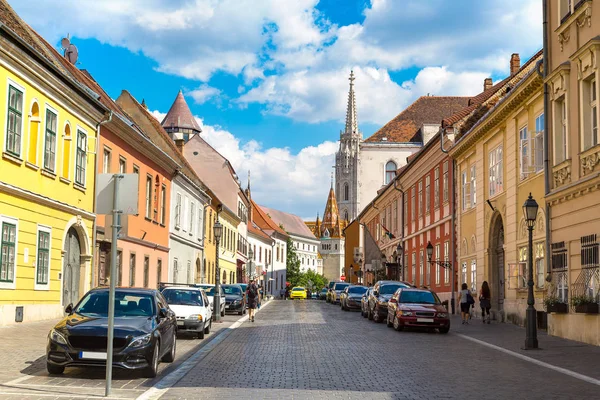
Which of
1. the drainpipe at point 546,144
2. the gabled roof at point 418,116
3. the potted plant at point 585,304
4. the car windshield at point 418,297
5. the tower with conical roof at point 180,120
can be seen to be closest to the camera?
the potted plant at point 585,304

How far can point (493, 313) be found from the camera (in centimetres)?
3130

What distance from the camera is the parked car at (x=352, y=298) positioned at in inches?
1740

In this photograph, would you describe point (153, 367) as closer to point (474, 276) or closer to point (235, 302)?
point (474, 276)

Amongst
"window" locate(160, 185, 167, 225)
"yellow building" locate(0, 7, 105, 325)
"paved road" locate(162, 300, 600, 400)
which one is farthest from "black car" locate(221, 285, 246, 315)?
"paved road" locate(162, 300, 600, 400)

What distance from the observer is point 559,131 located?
2241 cm

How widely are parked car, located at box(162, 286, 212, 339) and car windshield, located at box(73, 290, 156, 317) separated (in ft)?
21.9

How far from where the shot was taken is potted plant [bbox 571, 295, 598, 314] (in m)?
19.1

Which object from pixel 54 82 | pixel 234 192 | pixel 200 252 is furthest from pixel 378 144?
pixel 54 82

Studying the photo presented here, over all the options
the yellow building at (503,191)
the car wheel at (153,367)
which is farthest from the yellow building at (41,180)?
the yellow building at (503,191)

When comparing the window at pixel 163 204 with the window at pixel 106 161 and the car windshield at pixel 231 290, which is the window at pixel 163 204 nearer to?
the car windshield at pixel 231 290

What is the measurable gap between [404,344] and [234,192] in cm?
4839

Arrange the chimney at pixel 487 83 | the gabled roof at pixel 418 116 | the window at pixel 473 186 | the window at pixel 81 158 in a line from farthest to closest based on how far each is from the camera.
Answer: the gabled roof at pixel 418 116 → the chimney at pixel 487 83 → the window at pixel 473 186 → the window at pixel 81 158

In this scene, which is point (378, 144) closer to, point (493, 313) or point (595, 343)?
point (493, 313)

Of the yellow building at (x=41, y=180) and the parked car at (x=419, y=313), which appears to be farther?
the parked car at (x=419, y=313)
